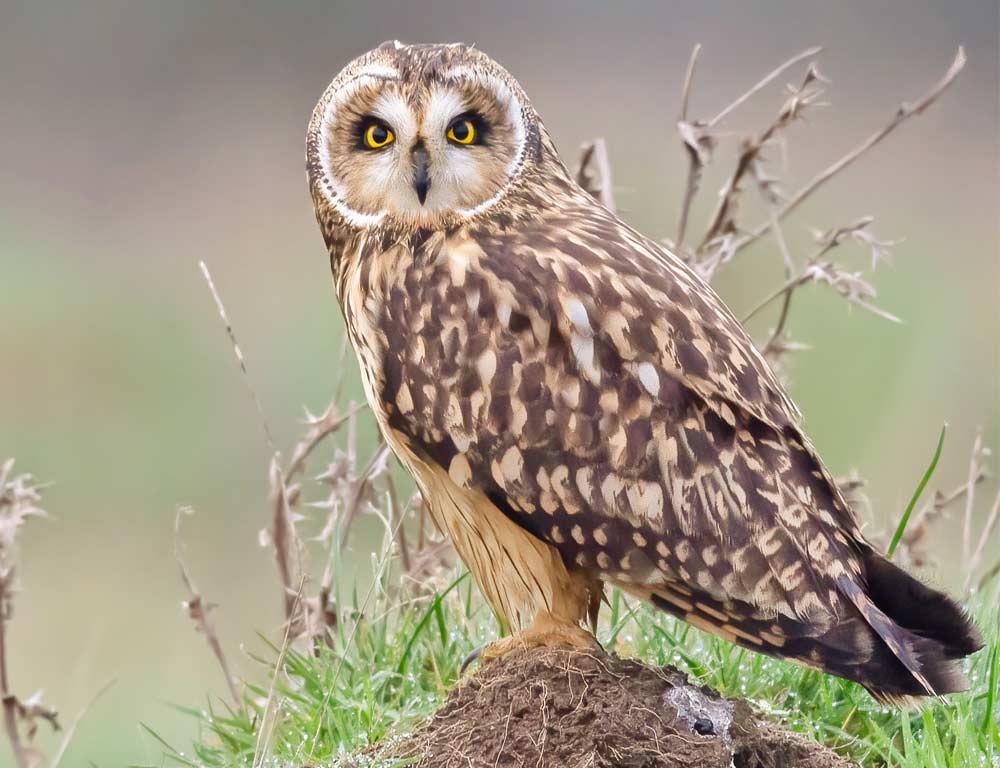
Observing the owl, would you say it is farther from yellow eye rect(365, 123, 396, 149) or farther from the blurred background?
the blurred background

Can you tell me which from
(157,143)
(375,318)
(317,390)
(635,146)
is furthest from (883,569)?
(157,143)

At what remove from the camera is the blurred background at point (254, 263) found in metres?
8.38

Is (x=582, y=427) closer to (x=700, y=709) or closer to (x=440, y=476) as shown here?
(x=440, y=476)

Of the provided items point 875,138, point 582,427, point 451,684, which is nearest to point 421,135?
point 582,427

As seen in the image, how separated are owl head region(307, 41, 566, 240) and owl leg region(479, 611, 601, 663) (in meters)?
0.87

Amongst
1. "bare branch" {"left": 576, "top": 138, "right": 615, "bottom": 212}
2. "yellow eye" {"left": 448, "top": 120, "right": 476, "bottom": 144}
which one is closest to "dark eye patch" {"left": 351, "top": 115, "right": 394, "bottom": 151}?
"yellow eye" {"left": 448, "top": 120, "right": 476, "bottom": 144}

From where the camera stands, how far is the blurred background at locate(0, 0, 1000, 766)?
8383 millimetres

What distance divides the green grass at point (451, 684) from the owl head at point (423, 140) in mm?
806

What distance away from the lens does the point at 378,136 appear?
345 cm

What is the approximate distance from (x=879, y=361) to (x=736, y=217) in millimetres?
4233

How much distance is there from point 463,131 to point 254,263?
26.2 ft

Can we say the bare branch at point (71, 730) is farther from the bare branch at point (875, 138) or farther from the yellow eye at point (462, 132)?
the bare branch at point (875, 138)

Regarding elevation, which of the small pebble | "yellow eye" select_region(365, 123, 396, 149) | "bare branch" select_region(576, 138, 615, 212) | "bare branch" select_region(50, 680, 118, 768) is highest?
"yellow eye" select_region(365, 123, 396, 149)

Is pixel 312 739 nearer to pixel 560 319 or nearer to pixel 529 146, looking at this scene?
pixel 560 319
